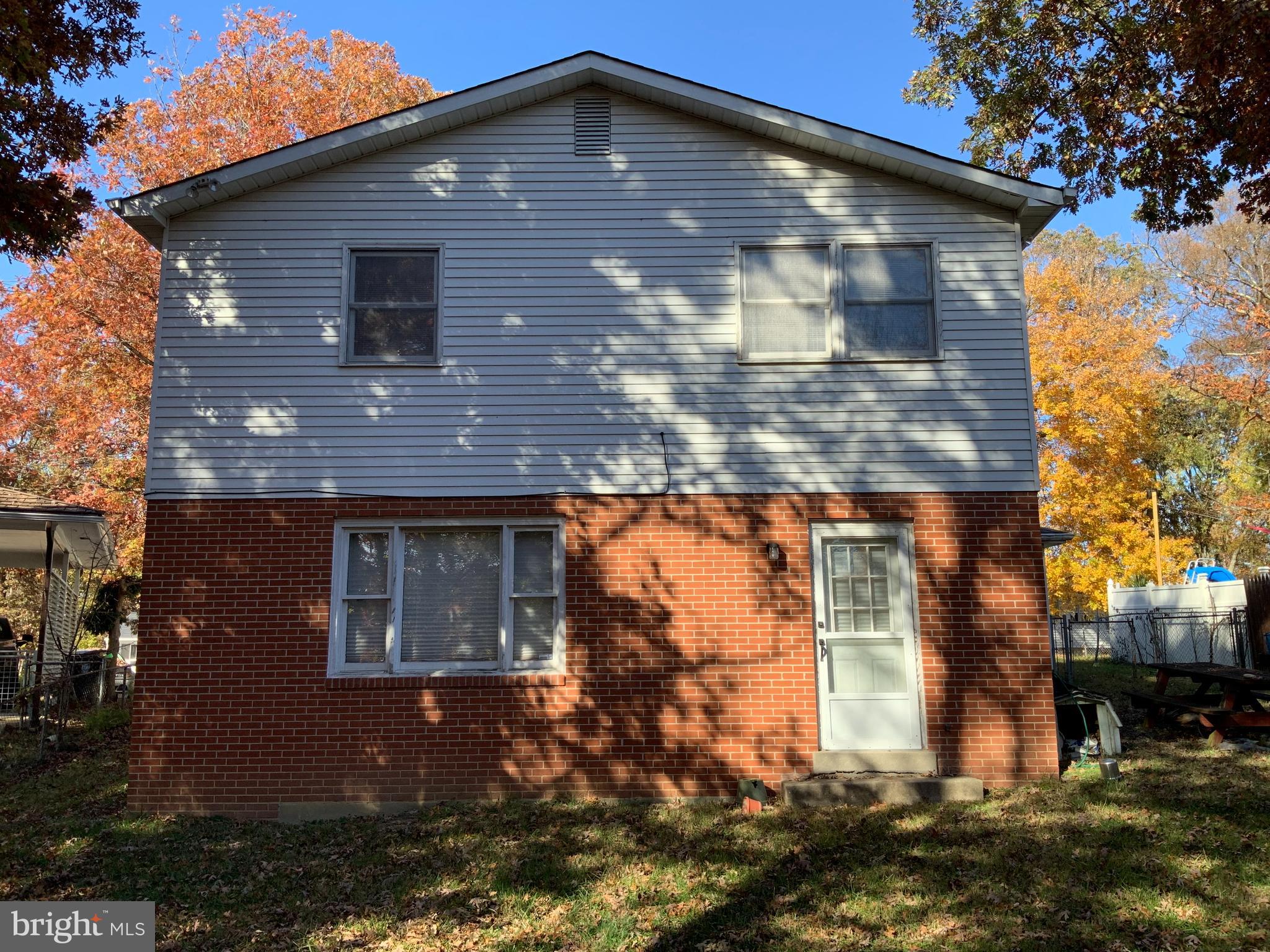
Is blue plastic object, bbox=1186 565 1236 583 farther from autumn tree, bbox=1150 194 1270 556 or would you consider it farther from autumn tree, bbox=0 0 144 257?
autumn tree, bbox=0 0 144 257

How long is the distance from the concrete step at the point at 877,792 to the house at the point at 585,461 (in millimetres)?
430

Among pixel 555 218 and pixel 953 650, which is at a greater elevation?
pixel 555 218

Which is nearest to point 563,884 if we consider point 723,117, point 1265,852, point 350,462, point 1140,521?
point 350,462

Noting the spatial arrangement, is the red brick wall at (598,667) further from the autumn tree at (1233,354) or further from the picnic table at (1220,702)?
the autumn tree at (1233,354)

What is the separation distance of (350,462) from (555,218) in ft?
10.6

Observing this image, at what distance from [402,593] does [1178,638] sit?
2306cm

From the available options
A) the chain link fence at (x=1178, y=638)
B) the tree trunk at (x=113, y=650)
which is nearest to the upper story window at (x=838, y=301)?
the chain link fence at (x=1178, y=638)

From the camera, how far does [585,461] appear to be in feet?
31.2

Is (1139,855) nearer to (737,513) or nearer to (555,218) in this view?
(737,513)

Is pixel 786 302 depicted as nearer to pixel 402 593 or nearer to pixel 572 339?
pixel 572 339

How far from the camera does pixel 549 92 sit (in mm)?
10070

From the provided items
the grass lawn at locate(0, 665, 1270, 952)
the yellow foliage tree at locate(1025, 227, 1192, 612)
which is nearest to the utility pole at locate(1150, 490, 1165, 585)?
the yellow foliage tree at locate(1025, 227, 1192, 612)

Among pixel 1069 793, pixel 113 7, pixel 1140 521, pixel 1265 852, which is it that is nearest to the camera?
pixel 1265 852

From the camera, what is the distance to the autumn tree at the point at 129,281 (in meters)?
21.3
